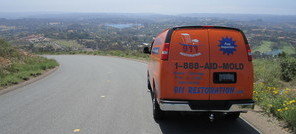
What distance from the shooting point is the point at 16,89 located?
1010 cm

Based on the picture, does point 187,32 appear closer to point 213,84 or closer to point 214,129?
point 213,84

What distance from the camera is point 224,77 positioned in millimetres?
4934

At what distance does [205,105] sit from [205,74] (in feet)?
1.93

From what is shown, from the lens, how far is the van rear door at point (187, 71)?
4898 mm

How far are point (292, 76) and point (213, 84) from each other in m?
7.08

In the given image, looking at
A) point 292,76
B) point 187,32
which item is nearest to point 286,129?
point 187,32

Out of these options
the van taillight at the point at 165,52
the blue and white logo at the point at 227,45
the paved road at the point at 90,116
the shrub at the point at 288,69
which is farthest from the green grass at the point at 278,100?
the van taillight at the point at 165,52

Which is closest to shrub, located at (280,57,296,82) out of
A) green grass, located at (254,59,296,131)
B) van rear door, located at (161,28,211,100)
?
green grass, located at (254,59,296,131)

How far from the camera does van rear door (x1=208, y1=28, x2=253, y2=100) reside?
4.93 meters

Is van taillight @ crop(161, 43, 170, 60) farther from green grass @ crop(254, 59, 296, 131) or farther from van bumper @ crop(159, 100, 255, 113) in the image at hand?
green grass @ crop(254, 59, 296, 131)

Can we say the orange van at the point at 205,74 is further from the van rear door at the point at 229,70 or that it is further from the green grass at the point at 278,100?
the green grass at the point at 278,100

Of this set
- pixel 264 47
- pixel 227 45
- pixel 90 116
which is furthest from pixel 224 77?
pixel 264 47

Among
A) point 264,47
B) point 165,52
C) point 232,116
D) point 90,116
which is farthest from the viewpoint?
point 264,47

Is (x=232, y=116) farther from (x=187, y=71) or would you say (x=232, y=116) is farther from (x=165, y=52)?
(x=165, y=52)
